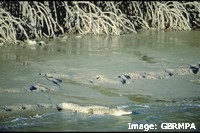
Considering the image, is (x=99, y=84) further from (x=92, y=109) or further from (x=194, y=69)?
(x=194, y=69)

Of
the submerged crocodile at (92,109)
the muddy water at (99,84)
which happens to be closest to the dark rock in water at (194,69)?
the muddy water at (99,84)

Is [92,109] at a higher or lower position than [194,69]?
lower

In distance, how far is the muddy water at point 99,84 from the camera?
2.82 m

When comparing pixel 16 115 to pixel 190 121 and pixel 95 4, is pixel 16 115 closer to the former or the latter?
pixel 190 121

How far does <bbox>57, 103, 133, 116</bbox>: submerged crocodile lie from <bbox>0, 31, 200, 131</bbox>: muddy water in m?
0.05

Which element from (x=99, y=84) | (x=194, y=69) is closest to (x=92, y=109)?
(x=99, y=84)

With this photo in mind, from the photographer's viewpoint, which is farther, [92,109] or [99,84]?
[99,84]

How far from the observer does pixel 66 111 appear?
2.96 m

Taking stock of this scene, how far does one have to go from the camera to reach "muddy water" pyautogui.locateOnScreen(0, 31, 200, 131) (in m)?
2.82

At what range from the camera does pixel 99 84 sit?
12.1 ft

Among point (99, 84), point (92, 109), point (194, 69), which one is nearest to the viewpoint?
point (92, 109)

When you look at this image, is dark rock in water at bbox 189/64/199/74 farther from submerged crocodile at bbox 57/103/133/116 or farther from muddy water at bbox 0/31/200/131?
submerged crocodile at bbox 57/103/133/116

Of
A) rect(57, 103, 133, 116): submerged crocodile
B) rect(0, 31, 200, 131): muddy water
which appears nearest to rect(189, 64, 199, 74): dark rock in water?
rect(0, 31, 200, 131): muddy water

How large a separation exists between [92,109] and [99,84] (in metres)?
0.75
